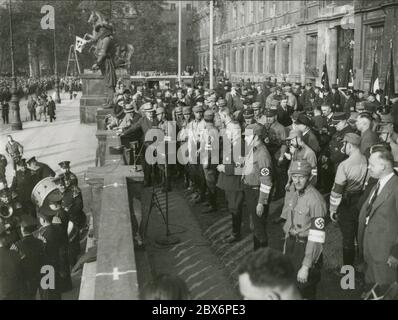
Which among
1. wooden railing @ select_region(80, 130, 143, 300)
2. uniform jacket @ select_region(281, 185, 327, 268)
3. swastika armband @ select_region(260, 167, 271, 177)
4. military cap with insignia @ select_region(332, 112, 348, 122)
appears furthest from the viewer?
military cap with insignia @ select_region(332, 112, 348, 122)

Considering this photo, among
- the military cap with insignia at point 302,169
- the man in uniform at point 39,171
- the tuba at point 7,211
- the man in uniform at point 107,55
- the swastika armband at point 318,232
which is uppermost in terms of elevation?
the man in uniform at point 107,55

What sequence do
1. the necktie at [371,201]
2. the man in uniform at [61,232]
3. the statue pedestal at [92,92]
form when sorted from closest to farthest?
1. the necktie at [371,201]
2. the man in uniform at [61,232]
3. the statue pedestal at [92,92]

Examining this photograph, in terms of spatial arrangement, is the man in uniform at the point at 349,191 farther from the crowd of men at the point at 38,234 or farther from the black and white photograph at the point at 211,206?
the crowd of men at the point at 38,234

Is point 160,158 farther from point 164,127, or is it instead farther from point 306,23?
point 306,23

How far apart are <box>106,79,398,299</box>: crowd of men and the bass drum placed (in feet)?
6.07

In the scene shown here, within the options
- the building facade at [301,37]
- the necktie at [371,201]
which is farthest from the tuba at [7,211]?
the building facade at [301,37]

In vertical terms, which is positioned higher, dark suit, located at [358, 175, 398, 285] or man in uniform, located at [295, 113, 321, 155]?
man in uniform, located at [295, 113, 321, 155]

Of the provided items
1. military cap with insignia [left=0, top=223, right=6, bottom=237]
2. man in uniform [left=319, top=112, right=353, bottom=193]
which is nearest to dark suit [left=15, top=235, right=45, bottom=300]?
military cap with insignia [left=0, top=223, right=6, bottom=237]

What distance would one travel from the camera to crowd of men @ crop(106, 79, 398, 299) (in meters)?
5.05

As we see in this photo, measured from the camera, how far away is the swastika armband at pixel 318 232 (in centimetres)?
492

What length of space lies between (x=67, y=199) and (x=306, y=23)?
2647cm

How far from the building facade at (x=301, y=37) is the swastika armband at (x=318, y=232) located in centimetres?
1338

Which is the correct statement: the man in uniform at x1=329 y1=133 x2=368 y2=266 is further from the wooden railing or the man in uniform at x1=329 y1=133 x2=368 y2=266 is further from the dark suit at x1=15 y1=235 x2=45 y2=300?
the dark suit at x1=15 y1=235 x2=45 y2=300
